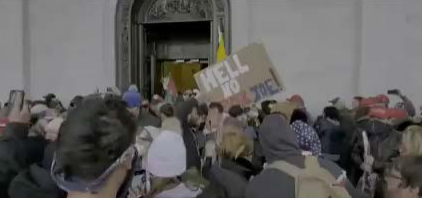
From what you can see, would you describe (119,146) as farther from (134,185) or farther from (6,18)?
(6,18)

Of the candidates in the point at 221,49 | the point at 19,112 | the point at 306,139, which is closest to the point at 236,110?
the point at 306,139

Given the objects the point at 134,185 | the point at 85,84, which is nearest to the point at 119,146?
the point at 134,185

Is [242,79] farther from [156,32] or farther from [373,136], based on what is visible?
[156,32]

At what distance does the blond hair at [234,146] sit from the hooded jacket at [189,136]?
1.06 feet

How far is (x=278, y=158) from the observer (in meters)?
4.18

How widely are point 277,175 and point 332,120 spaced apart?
5148 millimetres

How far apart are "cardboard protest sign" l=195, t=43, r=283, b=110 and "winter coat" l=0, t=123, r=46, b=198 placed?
4011 mm

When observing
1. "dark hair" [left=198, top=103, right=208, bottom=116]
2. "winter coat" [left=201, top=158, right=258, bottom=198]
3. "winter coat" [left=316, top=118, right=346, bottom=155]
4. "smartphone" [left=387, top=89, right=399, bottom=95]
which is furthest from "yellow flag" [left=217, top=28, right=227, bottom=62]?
"winter coat" [left=201, top=158, right=258, bottom=198]

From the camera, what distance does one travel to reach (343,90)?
1402cm

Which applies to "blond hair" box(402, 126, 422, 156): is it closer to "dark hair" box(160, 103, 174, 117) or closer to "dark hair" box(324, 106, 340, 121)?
"dark hair" box(160, 103, 174, 117)

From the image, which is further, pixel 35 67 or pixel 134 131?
pixel 35 67

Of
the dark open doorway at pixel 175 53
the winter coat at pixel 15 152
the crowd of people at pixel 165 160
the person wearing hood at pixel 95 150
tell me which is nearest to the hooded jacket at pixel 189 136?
the crowd of people at pixel 165 160

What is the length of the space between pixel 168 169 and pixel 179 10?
40.9 ft

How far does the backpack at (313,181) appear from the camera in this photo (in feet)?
12.8
